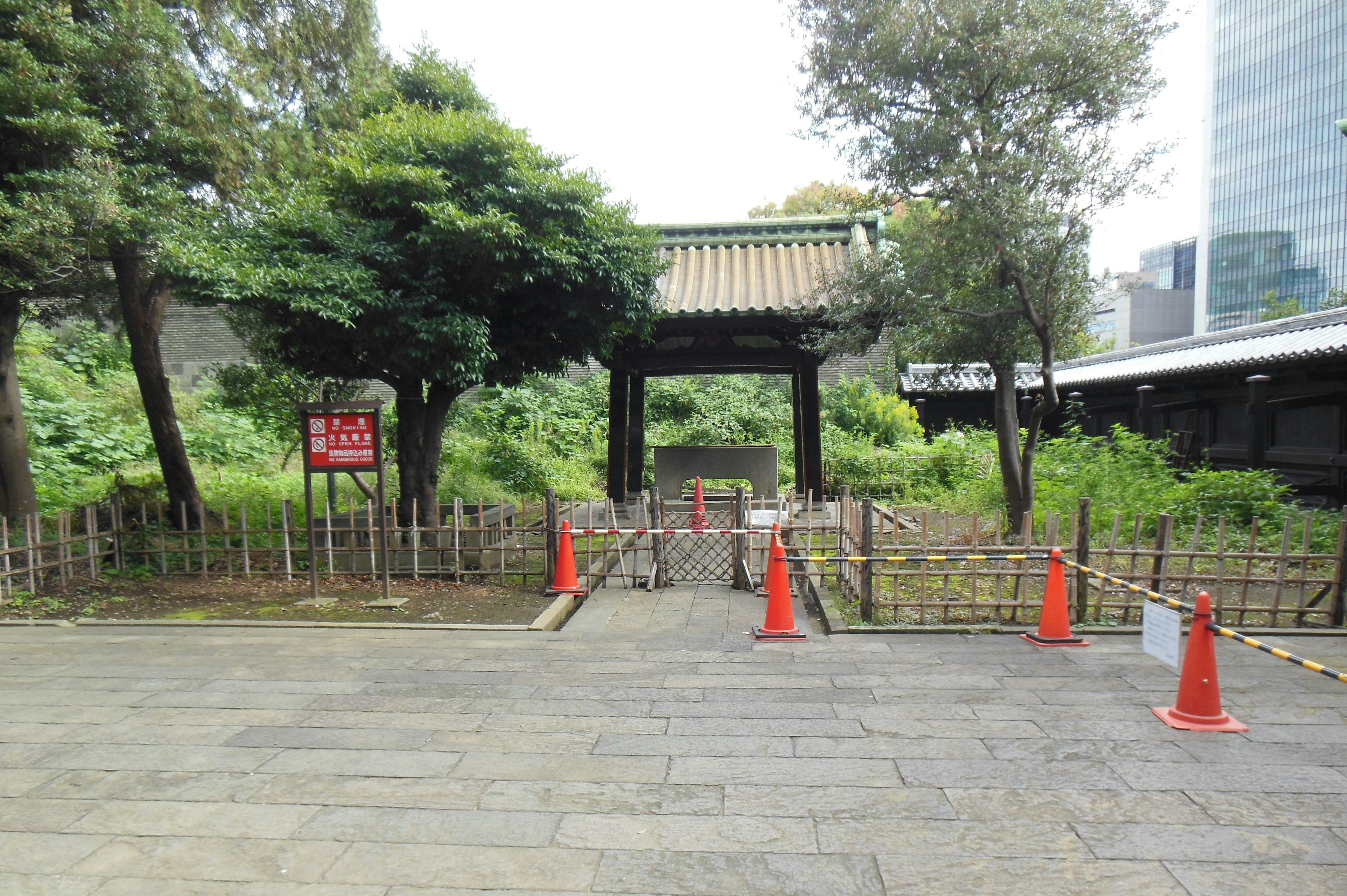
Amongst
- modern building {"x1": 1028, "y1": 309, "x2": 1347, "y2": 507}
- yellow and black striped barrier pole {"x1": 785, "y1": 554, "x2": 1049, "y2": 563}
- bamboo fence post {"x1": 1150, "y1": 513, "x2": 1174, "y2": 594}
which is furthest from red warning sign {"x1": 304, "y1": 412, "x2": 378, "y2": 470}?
modern building {"x1": 1028, "y1": 309, "x2": 1347, "y2": 507}

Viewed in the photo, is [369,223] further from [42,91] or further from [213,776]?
[213,776]

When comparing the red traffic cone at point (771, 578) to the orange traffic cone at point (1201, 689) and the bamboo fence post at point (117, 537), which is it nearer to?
the orange traffic cone at point (1201, 689)

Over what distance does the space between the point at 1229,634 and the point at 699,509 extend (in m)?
7.79

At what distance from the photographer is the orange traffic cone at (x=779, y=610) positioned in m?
6.69

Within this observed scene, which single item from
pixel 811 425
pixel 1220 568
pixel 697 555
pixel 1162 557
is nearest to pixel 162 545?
pixel 697 555

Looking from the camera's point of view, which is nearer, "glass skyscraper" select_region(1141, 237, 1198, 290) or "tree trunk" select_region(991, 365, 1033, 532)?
"tree trunk" select_region(991, 365, 1033, 532)

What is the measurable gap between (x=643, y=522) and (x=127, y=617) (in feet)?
19.3

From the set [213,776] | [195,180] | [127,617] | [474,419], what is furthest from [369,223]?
[474,419]

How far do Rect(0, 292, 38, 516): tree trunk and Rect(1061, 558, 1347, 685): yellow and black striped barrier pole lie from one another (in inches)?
409

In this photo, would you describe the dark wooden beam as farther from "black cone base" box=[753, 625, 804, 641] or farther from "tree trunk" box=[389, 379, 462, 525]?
"black cone base" box=[753, 625, 804, 641]

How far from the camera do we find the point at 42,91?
7.24 m

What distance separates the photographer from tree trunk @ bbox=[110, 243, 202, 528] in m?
9.55

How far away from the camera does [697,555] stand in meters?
10.4

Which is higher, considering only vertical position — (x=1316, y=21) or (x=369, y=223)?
(x=1316, y=21)
